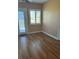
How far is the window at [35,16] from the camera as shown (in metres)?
8.16

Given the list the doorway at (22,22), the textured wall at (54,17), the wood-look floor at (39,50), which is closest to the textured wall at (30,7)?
the doorway at (22,22)

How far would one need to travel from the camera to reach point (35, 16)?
833cm

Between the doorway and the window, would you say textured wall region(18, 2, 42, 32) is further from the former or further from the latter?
the window

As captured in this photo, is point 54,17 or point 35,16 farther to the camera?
point 35,16

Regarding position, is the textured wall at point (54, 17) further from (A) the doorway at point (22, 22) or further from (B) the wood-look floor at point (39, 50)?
(A) the doorway at point (22, 22)

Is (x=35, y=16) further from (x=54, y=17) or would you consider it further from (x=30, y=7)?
(x=54, y=17)

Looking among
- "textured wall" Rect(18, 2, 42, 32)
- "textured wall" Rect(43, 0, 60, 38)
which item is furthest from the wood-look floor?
"textured wall" Rect(18, 2, 42, 32)

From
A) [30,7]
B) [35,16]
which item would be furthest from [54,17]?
[30,7]
